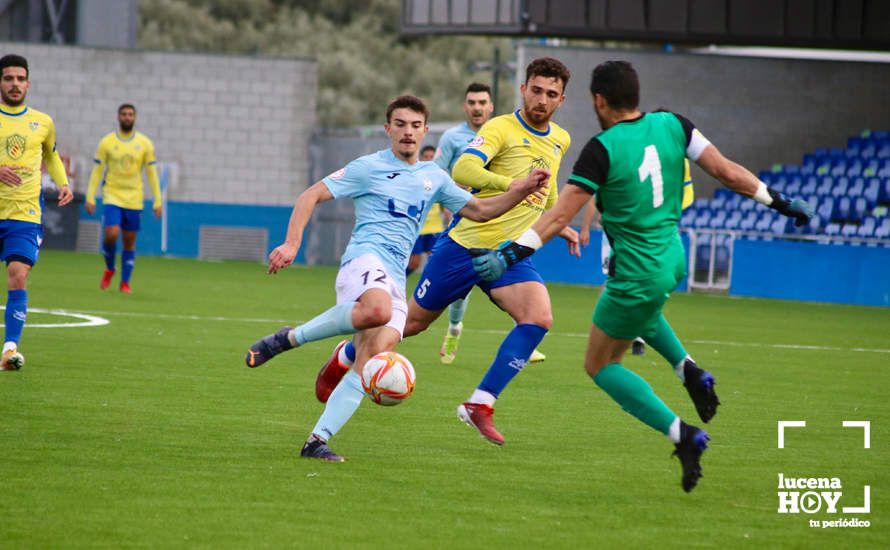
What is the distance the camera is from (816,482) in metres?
7.08

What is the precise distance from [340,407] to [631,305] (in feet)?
5.81

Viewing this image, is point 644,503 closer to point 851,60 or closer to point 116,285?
point 116,285

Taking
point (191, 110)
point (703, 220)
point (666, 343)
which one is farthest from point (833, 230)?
point (666, 343)

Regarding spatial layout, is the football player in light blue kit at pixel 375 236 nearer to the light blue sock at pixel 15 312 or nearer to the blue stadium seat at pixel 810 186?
the light blue sock at pixel 15 312

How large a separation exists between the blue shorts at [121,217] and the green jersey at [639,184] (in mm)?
13152

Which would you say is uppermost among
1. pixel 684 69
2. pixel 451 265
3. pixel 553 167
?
pixel 684 69

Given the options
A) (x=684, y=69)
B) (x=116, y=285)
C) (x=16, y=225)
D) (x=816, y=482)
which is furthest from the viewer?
(x=684, y=69)

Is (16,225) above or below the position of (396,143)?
below

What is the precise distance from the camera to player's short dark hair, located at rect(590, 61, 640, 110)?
6660 millimetres

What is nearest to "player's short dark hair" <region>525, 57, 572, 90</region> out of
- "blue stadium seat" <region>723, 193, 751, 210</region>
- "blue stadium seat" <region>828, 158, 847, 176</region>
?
"blue stadium seat" <region>723, 193, 751, 210</region>

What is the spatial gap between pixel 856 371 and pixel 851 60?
1852 centimetres

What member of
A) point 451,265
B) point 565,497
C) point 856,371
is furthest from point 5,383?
point 856,371

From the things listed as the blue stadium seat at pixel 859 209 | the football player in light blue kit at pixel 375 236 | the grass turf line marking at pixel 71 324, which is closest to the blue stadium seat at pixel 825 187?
the blue stadium seat at pixel 859 209

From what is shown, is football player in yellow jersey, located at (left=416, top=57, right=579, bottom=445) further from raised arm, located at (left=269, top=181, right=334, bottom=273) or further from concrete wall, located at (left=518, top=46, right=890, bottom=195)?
concrete wall, located at (left=518, top=46, right=890, bottom=195)
